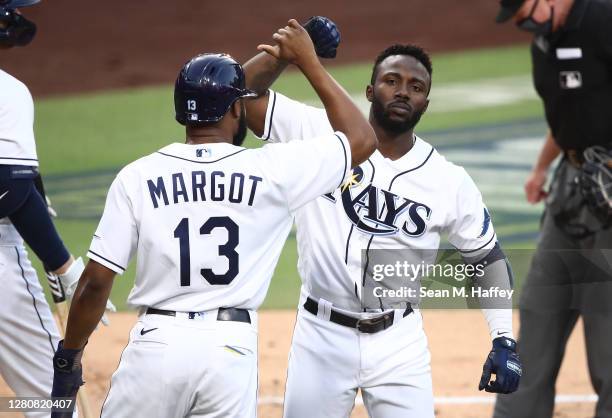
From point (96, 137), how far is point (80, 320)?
9.38 meters

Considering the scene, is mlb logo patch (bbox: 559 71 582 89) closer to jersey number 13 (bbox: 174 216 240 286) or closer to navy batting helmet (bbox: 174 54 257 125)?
navy batting helmet (bbox: 174 54 257 125)

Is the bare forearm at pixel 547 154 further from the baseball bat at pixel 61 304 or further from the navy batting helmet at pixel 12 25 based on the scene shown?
the navy batting helmet at pixel 12 25

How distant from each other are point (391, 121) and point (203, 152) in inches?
39.6

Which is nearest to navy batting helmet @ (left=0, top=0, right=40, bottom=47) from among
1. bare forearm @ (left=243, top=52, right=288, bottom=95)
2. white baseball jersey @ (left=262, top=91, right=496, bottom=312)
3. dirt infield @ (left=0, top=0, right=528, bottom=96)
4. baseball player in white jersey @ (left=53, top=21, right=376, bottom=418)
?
bare forearm @ (left=243, top=52, right=288, bottom=95)

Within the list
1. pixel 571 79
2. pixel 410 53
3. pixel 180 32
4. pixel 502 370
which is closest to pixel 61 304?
pixel 410 53

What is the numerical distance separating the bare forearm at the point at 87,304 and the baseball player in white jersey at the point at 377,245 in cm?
95

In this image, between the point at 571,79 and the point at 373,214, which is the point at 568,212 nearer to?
the point at 571,79

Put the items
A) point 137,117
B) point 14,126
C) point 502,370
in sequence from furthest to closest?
point 137,117 → point 14,126 → point 502,370

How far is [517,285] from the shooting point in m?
6.98

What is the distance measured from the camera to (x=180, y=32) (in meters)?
17.5

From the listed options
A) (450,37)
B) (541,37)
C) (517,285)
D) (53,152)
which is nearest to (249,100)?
(541,37)

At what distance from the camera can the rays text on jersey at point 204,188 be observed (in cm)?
405

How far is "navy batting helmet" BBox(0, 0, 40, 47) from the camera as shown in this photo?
5.25 m

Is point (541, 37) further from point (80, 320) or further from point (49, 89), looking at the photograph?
point (49, 89)
